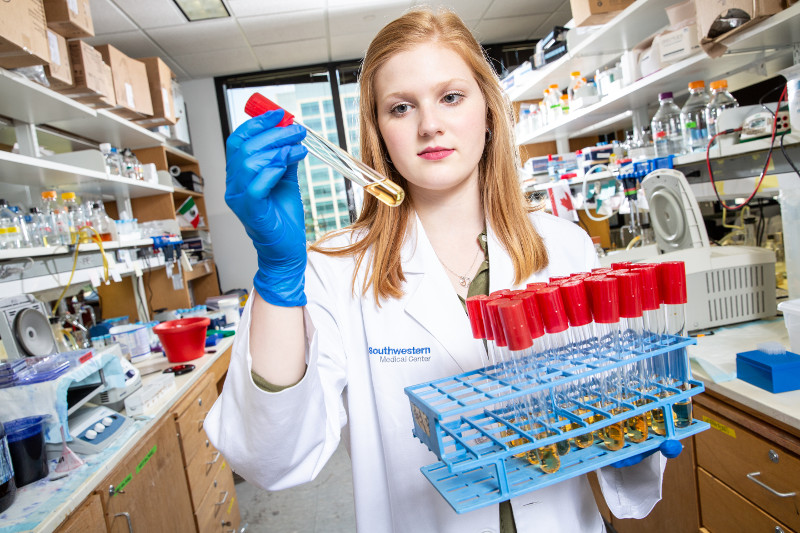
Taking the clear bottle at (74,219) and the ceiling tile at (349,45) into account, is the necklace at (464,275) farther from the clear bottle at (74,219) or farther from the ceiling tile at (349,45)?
the ceiling tile at (349,45)

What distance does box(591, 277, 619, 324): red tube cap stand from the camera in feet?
2.51

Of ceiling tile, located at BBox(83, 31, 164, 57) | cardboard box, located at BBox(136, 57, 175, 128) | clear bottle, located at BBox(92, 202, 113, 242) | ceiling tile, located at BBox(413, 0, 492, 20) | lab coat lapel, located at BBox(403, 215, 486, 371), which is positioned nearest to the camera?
lab coat lapel, located at BBox(403, 215, 486, 371)

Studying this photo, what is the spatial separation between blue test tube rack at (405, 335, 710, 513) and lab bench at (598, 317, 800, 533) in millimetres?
628

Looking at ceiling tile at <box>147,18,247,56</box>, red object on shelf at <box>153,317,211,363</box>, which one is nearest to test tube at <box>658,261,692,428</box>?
red object on shelf at <box>153,317,211,363</box>

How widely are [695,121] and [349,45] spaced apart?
3598 millimetres

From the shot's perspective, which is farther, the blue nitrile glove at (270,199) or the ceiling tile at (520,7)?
the ceiling tile at (520,7)

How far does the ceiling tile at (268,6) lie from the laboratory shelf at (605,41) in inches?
70.0

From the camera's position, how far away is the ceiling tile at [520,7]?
14.7 feet

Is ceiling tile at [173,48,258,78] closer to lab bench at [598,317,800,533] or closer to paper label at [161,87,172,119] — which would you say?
paper label at [161,87,172,119]

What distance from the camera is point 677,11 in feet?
6.59

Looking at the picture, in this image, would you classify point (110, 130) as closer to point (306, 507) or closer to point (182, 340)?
point (182, 340)

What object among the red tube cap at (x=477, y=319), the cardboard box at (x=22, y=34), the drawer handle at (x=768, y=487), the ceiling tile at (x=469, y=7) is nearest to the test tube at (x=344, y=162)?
the red tube cap at (x=477, y=319)

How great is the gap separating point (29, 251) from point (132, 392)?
29.4 inches

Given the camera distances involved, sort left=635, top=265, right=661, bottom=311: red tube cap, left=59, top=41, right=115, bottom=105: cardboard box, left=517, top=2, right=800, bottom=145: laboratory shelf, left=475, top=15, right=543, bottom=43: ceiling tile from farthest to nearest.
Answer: left=475, top=15, right=543, bottom=43: ceiling tile
left=59, top=41, right=115, bottom=105: cardboard box
left=517, top=2, right=800, bottom=145: laboratory shelf
left=635, top=265, right=661, bottom=311: red tube cap
